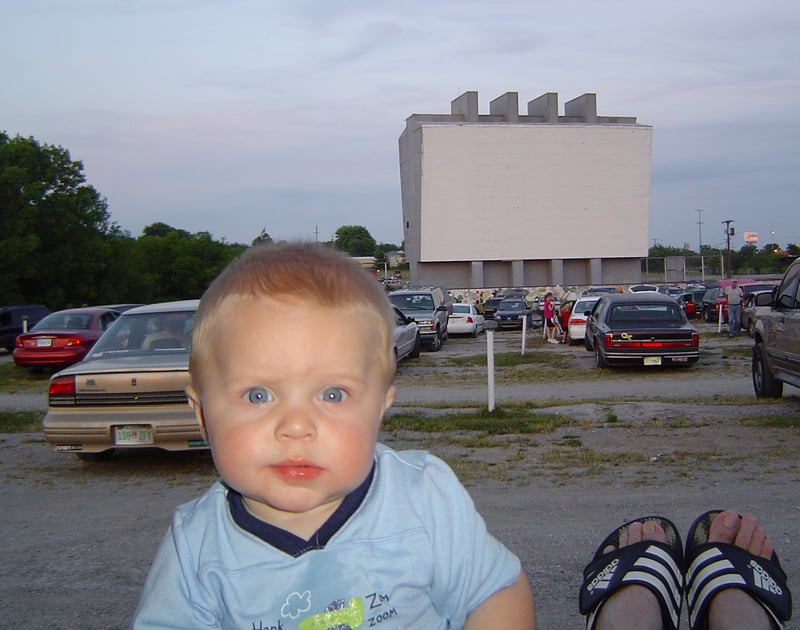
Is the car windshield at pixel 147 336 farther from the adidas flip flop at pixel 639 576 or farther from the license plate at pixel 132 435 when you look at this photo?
the adidas flip flop at pixel 639 576

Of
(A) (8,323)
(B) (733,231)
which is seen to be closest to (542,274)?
(B) (733,231)

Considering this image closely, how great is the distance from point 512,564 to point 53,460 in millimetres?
8337

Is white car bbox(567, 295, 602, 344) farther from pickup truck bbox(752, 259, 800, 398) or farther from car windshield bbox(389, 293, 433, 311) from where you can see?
pickup truck bbox(752, 259, 800, 398)

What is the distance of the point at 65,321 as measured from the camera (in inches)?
843

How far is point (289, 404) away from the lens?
204cm

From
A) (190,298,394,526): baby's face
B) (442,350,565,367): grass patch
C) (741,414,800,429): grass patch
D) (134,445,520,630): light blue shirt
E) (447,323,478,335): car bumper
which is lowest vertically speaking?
(442,350,565,367): grass patch

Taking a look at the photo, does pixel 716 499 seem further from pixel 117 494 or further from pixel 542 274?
pixel 542 274

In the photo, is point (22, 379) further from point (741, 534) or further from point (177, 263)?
point (177, 263)

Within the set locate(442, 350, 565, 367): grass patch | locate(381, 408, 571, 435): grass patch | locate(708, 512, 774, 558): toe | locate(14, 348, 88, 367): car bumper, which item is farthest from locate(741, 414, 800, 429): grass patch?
locate(14, 348, 88, 367): car bumper

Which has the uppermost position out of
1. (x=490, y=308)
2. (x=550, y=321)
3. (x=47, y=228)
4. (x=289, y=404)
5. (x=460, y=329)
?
(x=47, y=228)

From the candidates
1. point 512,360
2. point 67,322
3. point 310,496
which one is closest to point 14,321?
point 67,322

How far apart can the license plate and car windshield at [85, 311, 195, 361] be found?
1.08m

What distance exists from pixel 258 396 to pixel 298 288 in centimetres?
27

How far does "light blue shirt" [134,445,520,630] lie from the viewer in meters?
2.14
